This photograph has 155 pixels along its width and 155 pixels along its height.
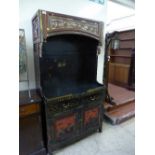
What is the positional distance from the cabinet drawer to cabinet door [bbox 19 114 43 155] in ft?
0.19

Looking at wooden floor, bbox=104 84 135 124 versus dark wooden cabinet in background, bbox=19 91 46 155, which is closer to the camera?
dark wooden cabinet in background, bbox=19 91 46 155

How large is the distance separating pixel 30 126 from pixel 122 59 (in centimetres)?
413

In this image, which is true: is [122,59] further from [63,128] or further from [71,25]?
[63,128]

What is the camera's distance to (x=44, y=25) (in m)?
1.70

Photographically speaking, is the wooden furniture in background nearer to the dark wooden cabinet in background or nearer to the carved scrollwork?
the carved scrollwork

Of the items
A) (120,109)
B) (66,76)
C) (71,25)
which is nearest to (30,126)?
(66,76)

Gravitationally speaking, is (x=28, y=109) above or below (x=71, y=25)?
below

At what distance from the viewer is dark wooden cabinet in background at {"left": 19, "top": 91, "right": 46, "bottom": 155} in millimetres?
1732

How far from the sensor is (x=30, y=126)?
5.95ft

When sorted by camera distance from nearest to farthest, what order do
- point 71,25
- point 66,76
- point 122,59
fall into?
point 71,25 < point 66,76 < point 122,59

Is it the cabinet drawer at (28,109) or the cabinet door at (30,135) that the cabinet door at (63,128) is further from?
the cabinet drawer at (28,109)

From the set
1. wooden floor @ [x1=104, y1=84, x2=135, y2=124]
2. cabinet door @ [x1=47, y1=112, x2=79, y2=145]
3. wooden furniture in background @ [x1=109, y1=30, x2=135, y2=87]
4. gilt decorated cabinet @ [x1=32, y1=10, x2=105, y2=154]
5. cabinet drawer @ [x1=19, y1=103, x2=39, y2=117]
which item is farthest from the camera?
wooden furniture in background @ [x1=109, y1=30, x2=135, y2=87]

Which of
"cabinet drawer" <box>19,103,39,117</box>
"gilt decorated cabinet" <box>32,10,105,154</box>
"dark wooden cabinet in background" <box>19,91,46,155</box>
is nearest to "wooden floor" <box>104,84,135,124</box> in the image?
"gilt decorated cabinet" <box>32,10,105,154</box>
